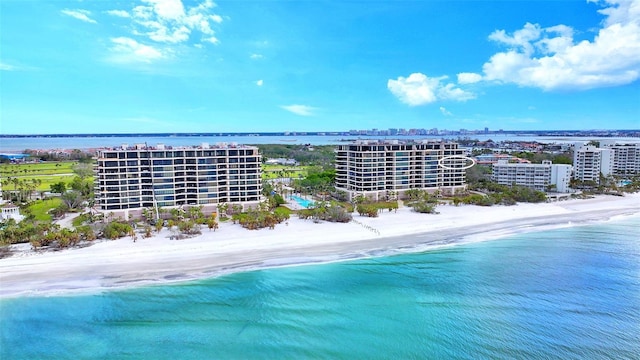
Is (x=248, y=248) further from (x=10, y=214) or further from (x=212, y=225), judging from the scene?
(x=10, y=214)

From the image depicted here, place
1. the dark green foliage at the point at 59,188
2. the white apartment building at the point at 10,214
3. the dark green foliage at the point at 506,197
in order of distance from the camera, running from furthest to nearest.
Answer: the dark green foliage at the point at 59,188 < the dark green foliage at the point at 506,197 < the white apartment building at the point at 10,214

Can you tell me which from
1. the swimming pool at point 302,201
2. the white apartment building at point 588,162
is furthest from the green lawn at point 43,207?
the white apartment building at point 588,162

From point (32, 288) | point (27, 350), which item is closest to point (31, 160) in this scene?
point (32, 288)

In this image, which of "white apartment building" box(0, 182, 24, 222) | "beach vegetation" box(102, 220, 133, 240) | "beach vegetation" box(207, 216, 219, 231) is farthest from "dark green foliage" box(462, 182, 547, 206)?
"white apartment building" box(0, 182, 24, 222)

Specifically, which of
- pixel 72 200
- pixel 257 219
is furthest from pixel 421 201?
pixel 72 200

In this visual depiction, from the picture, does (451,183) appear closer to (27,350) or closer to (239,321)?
(239,321)

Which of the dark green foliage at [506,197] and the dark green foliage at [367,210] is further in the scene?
the dark green foliage at [506,197]

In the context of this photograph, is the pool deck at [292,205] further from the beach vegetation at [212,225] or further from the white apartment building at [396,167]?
the beach vegetation at [212,225]
